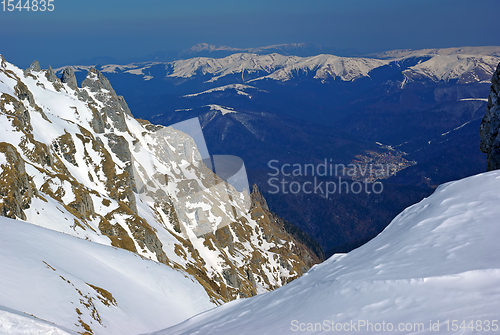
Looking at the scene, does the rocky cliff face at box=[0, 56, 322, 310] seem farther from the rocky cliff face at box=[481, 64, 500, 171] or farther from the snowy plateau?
the rocky cliff face at box=[481, 64, 500, 171]

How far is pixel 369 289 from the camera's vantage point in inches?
463

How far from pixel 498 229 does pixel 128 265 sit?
98.3ft

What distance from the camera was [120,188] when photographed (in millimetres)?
76125

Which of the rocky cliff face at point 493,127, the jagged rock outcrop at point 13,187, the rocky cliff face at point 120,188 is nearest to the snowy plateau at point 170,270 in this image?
the jagged rock outcrop at point 13,187

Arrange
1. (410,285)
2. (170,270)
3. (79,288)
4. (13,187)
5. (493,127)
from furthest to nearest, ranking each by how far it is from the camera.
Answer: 1. (170,270)
2. (13,187)
3. (493,127)
4. (79,288)
5. (410,285)

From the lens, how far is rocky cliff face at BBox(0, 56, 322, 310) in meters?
47.5

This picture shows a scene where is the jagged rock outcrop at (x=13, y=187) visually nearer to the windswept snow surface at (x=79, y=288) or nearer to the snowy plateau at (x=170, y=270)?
the snowy plateau at (x=170, y=270)

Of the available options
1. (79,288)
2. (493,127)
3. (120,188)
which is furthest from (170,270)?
(120,188)

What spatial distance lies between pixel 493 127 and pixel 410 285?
23690 mm

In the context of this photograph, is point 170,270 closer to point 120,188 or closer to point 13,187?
point 13,187

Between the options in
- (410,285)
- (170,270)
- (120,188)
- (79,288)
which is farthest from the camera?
(120,188)

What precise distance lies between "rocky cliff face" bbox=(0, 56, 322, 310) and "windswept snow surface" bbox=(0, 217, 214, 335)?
386 inches

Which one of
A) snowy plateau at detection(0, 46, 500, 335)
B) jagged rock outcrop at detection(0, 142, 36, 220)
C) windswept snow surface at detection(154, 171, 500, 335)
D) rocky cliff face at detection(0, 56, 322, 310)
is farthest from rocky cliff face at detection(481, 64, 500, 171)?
jagged rock outcrop at detection(0, 142, 36, 220)

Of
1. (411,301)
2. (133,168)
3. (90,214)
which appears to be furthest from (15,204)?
(133,168)
